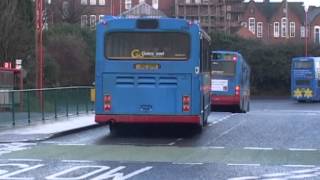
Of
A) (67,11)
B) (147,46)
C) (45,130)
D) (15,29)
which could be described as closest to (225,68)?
(15,29)

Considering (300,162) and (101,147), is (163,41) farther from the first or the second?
(300,162)

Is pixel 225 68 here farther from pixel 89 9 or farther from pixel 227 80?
pixel 89 9

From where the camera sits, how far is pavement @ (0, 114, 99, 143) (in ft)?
61.1

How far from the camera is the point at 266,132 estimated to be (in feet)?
71.0

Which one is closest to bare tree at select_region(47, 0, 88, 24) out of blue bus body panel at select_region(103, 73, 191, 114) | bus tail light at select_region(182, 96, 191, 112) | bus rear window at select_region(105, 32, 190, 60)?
bus rear window at select_region(105, 32, 190, 60)

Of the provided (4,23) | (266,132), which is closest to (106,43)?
(266,132)

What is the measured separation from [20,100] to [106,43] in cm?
400

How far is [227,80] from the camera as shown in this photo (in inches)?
1511

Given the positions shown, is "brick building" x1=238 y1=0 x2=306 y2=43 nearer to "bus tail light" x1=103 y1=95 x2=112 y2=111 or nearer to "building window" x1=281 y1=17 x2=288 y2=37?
"building window" x1=281 y1=17 x2=288 y2=37

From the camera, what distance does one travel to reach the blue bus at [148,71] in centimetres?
1906

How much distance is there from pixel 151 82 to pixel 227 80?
19.5 m

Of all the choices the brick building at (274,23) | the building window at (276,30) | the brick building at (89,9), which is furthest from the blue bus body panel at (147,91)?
the building window at (276,30)

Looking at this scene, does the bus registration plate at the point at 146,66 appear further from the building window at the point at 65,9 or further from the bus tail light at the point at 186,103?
the building window at the point at 65,9

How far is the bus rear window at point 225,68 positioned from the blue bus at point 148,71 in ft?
61.8
